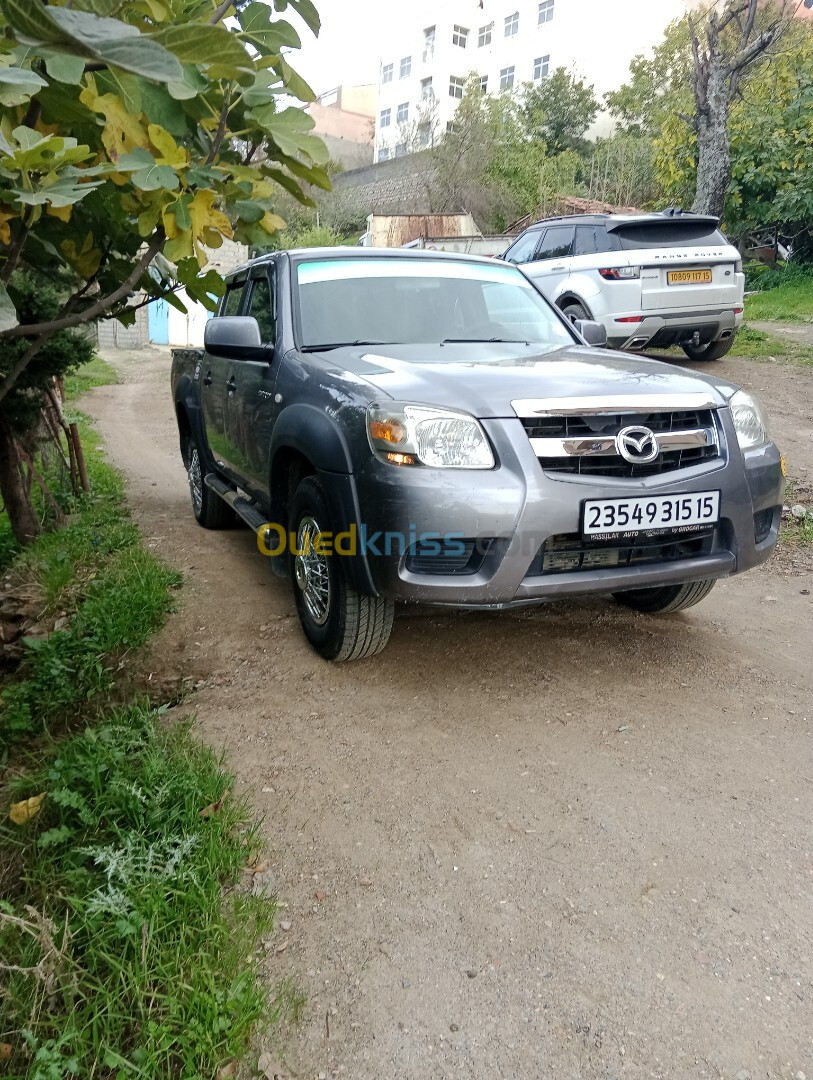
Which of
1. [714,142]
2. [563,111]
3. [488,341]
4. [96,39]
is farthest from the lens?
[563,111]

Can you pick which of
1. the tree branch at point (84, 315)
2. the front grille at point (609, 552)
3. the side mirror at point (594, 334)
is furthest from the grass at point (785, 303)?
the tree branch at point (84, 315)

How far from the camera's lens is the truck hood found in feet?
10.0

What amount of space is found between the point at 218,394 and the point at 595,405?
2754 mm

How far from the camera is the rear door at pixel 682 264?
8.71 metres

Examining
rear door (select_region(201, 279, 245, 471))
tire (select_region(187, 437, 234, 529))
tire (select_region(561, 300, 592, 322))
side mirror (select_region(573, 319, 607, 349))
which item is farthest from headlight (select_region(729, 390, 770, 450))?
tire (select_region(561, 300, 592, 322))

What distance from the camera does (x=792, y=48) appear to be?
2005 cm

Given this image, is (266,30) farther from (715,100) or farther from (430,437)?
(715,100)

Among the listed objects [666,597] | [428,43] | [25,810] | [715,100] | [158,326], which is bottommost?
[158,326]

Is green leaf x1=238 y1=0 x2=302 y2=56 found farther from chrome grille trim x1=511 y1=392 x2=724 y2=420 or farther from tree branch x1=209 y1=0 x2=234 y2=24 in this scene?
chrome grille trim x1=511 y1=392 x2=724 y2=420

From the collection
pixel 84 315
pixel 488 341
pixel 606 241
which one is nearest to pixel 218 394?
pixel 488 341

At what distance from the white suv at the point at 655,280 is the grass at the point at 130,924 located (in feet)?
23.8

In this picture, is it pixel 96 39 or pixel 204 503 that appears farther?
pixel 204 503

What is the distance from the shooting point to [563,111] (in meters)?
32.3

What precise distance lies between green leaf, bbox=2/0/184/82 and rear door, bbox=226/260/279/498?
8.82ft
